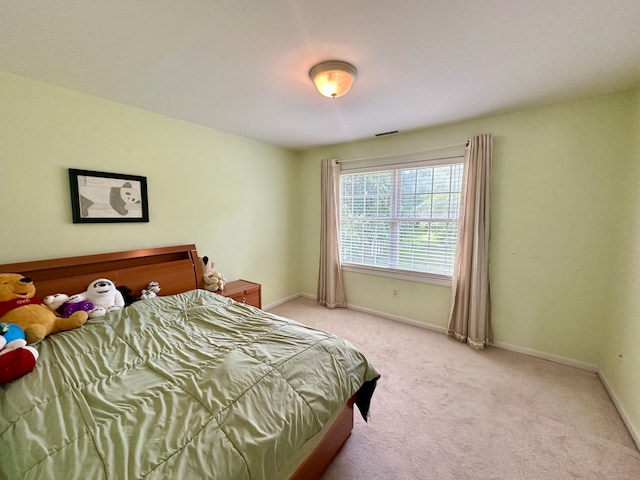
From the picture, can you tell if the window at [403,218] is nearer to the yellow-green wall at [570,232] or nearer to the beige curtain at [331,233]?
the beige curtain at [331,233]

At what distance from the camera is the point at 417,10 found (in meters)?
1.27

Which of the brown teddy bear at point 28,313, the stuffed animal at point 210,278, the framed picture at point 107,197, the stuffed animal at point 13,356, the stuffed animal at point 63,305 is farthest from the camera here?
the stuffed animal at point 210,278

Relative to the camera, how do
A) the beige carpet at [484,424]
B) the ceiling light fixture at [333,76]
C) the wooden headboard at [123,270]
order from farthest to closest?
1. the wooden headboard at [123,270]
2. the ceiling light fixture at [333,76]
3. the beige carpet at [484,424]

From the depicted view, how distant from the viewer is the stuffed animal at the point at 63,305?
73.0 inches

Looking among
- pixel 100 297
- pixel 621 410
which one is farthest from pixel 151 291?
pixel 621 410

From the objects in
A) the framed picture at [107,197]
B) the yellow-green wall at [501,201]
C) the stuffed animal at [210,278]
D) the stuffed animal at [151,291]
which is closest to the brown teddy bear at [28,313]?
the yellow-green wall at [501,201]

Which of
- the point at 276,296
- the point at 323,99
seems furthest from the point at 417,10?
the point at 276,296

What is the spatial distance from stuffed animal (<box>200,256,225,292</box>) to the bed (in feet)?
2.78

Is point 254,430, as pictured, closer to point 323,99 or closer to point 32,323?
point 32,323

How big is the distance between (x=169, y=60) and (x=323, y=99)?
1.16 m

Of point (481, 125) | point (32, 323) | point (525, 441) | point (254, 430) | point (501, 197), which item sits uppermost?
point (481, 125)

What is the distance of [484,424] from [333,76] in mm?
2554

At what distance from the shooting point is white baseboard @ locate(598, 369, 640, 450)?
1.60m

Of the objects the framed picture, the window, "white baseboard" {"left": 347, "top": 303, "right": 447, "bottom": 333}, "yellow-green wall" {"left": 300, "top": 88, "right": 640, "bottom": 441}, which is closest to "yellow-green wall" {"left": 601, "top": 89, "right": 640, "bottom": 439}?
"yellow-green wall" {"left": 300, "top": 88, "right": 640, "bottom": 441}
